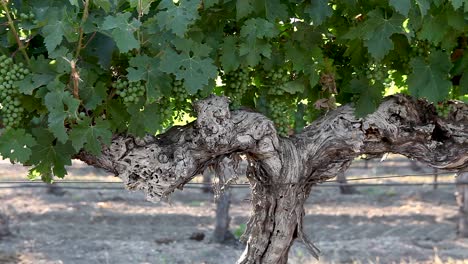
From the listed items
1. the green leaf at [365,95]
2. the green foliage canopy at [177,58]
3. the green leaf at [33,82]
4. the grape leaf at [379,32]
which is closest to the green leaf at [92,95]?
the green foliage canopy at [177,58]

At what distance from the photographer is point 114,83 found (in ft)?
9.47

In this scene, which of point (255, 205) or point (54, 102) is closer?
point (54, 102)

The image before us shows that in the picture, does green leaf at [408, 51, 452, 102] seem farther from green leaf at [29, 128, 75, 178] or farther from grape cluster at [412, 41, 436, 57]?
green leaf at [29, 128, 75, 178]

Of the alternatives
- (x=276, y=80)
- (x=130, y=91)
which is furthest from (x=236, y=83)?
(x=130, y=91)

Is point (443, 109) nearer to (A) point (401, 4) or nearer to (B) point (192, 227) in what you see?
(A) point (401, 4)

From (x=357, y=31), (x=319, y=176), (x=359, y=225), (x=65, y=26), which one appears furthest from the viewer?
(x=359, y=225)

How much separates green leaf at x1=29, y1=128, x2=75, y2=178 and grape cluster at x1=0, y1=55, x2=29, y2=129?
0.10m

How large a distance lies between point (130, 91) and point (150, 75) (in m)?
0.16

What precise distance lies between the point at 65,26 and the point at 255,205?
166cm

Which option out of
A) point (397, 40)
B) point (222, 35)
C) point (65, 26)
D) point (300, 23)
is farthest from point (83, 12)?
point (397, 40)

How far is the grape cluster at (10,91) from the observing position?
2.71m

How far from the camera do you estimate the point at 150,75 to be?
2703mm

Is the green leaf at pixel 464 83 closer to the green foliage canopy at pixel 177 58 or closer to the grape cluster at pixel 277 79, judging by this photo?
the green foliage canopy at pixel 177 58

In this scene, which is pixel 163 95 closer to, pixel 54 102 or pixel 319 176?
pixel 54 102
